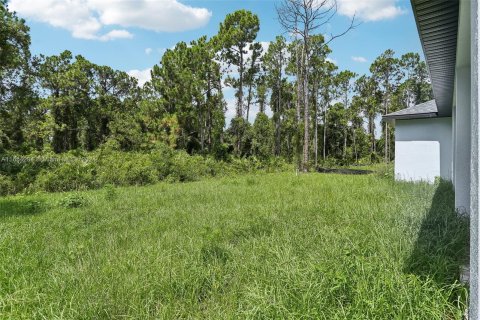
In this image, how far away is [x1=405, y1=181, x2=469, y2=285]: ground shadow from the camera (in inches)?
110

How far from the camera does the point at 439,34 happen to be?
12.6 feet

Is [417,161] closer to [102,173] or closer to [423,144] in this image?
[423,144]

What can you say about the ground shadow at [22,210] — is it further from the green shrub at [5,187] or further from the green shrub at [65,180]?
the green shrub at [5,187]

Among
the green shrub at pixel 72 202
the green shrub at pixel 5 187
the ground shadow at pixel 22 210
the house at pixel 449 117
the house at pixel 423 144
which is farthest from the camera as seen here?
the green shrub at pixel 5 187

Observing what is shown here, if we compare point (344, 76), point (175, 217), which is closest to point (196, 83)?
Answer: point (344, 76)

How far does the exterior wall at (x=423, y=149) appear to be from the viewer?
34.9 ft

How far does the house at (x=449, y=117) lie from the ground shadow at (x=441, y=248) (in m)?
0.95

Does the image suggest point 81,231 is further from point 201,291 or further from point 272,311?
point 272,311

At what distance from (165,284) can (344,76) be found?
1235 inches

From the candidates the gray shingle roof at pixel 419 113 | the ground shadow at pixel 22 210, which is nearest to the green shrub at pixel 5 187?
the ground shadow at pixel 22 210

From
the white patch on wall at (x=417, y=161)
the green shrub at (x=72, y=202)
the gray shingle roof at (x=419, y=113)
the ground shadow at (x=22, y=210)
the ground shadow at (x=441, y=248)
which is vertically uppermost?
the gray shingle roof at (x=419, y=113)

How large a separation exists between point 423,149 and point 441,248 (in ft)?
28.8

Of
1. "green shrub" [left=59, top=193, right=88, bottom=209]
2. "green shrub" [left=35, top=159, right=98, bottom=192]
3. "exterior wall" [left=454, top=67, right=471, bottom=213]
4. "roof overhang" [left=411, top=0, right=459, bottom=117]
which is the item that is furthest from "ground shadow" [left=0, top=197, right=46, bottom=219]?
"exterior wall" [left=454, top=67, right=471, bottom=213]

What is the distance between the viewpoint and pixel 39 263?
375 centimetres
